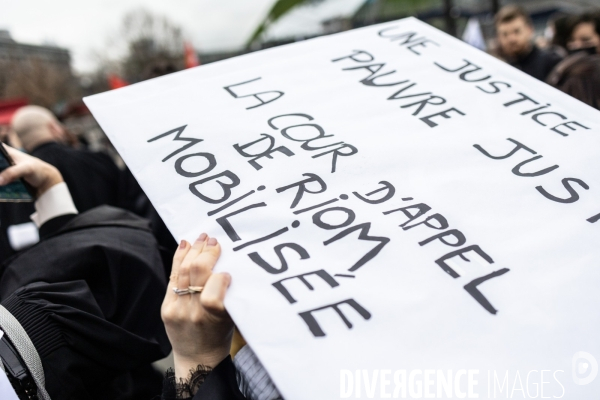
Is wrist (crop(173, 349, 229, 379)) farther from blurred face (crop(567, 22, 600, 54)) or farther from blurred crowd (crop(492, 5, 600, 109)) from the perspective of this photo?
blurred face (crop(567, 22, 600, 54))

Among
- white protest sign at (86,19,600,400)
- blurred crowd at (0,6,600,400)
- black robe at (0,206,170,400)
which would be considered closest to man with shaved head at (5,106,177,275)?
blurred crowd at (0,6,600,400)

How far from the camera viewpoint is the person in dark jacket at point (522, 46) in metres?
4.32

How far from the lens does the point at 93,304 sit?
139 cm

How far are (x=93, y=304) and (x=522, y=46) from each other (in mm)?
4121

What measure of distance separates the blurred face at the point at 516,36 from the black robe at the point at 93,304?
3722 mm

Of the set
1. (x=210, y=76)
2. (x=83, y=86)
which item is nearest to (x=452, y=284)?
(x=210, y=76)

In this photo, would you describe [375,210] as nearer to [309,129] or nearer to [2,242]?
[309,129]

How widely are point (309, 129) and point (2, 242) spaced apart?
218cm

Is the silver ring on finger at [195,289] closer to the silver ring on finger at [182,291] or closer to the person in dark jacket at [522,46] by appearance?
the silver ring on finger at [182,291]

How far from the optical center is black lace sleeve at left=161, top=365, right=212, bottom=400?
1137 millimetres

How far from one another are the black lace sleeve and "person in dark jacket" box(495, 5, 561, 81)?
399cm

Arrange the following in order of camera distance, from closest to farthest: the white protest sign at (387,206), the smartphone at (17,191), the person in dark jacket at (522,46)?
the white protest sign at (387,206)
the smartphone at (17,191)
the person in dark jacket at (522,46)

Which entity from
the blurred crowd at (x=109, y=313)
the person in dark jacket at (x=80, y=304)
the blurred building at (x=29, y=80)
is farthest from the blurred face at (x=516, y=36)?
the blurred building at (x=29, y=80)

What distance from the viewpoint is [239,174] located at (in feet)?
4.36
